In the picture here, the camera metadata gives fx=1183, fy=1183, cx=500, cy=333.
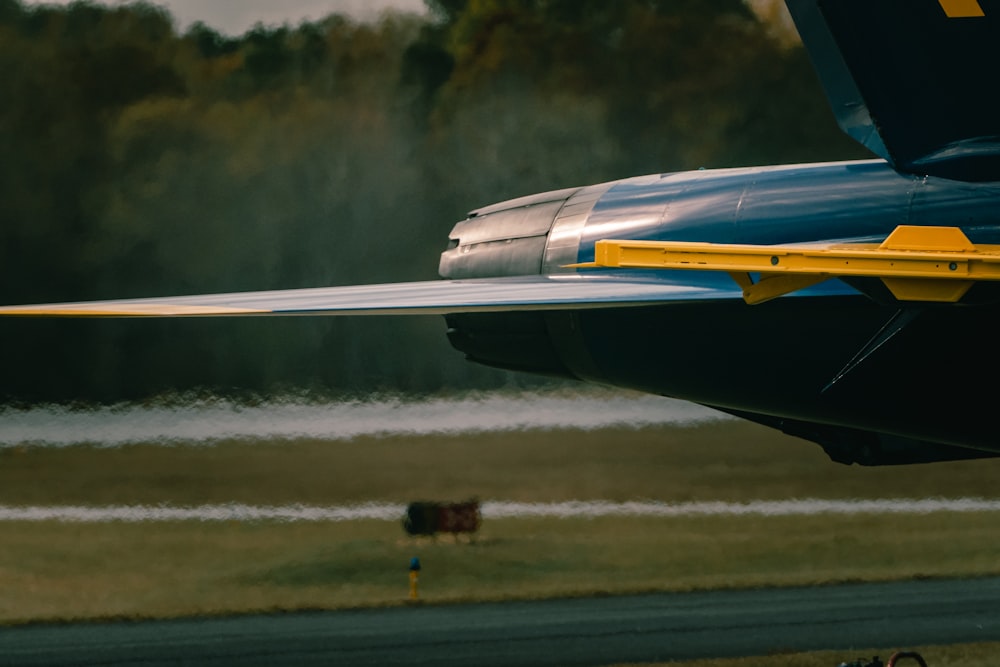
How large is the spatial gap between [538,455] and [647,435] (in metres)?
0.88

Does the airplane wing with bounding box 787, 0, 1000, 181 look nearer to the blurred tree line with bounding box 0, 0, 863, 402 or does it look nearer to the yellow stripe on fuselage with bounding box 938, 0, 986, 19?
the yellow stripe on fuselage with bounding box 938, 0, 986, 19

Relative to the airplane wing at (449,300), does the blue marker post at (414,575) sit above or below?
below

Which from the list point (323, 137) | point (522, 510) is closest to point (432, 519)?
point (522, 510)

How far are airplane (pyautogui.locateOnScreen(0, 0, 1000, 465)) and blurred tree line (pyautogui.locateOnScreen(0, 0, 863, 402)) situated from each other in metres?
4.30

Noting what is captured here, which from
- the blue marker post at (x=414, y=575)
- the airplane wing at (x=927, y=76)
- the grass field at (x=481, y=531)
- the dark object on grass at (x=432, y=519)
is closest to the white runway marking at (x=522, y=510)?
the grass field at (x=481, y=531)

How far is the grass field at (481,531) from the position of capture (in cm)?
903

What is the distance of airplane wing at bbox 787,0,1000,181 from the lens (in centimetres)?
429

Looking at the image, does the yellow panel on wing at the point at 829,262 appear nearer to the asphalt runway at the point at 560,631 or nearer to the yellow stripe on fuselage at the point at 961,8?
the yellow stripe on fuselage at the point at 961,8

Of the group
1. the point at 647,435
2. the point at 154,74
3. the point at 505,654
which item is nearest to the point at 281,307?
the point at 505,654

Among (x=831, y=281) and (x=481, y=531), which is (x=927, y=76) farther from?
(x=481, y=531)

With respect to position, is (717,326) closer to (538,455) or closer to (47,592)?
(538,455)

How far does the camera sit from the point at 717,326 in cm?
512

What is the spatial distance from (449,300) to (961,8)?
2234 millimetres

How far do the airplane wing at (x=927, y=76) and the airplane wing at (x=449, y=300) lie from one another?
893 mm
